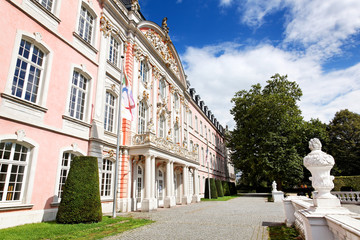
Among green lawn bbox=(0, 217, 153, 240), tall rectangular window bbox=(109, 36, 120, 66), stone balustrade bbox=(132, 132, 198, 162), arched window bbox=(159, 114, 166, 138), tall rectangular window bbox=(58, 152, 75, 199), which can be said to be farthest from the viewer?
arched window bbox=(159, 114, 166, 138)

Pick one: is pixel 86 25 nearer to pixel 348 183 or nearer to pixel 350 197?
pixel 350 197

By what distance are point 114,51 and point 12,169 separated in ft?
33.7

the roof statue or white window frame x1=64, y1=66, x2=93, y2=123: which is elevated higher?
the roof statue

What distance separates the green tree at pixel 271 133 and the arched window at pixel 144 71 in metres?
16.5

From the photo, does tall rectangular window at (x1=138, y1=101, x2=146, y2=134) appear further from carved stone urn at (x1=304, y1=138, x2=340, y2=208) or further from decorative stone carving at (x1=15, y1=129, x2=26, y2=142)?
carved stone urn at (x1=304, y1=138, x2=340, y2=208)

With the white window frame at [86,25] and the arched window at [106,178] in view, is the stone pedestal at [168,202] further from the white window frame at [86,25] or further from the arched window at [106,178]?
the white window frame at [86,25]

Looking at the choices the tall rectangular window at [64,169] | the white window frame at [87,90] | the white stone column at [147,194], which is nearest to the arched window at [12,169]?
the tall rectangular window at [64,169]

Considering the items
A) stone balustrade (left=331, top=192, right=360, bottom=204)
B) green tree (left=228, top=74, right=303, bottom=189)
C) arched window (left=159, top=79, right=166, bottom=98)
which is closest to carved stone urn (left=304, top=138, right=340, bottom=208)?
stone balustrade (left=331, top=192, right=360, bottom=204)

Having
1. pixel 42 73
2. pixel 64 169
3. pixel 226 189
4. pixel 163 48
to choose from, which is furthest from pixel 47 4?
pixel 226 189

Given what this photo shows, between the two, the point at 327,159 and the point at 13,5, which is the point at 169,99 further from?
the point at 327,159

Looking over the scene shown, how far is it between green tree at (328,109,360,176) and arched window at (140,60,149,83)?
1141 inches

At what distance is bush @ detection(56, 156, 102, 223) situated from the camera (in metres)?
8.74

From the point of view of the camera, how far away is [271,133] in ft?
94.6

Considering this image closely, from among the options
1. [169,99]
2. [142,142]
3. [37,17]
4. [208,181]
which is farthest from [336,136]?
[37,17]
